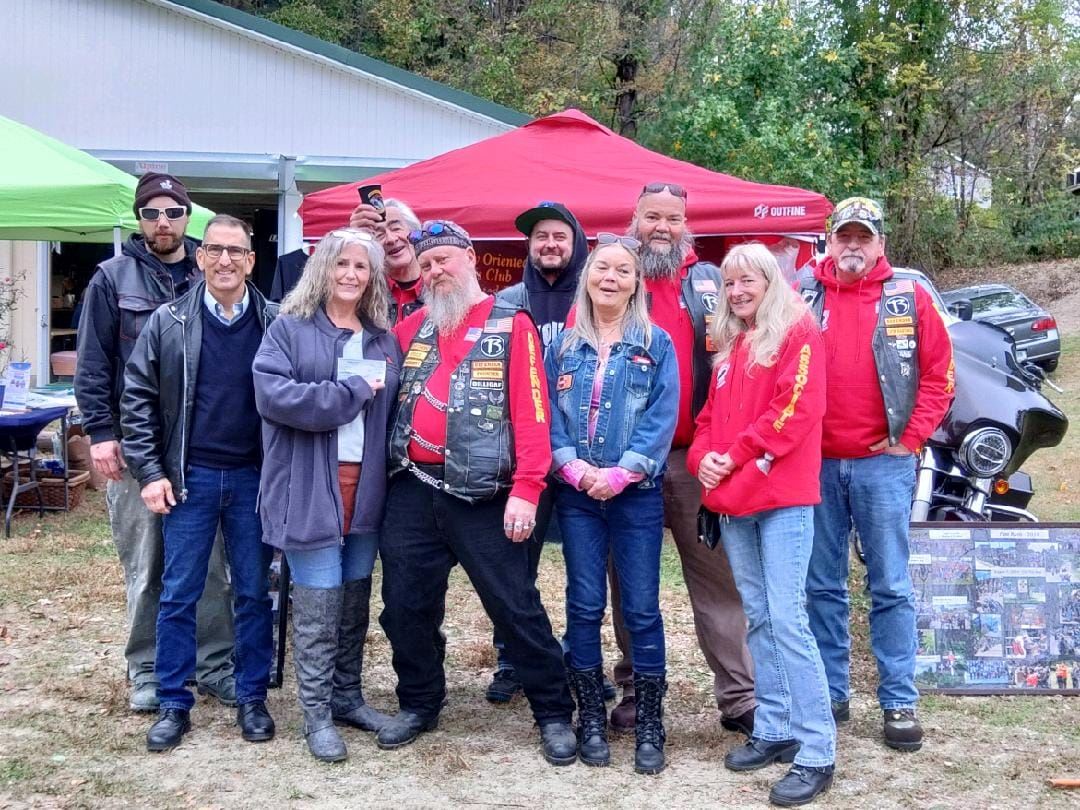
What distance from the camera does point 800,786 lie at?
12.0 feet

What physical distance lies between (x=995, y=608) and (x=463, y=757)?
2.29 m

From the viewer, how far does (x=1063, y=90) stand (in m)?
23.4

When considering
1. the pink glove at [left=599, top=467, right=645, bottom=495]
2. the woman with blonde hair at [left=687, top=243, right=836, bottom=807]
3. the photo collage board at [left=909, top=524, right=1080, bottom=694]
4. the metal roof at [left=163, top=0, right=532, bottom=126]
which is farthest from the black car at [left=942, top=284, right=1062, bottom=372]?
the pink glove at [left=599, top=467, right=645, bottom=495]

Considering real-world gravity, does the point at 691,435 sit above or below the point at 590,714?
above

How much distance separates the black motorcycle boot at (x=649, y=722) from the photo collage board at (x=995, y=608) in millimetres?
1339

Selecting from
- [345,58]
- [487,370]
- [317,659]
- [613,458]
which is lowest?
[317,659]

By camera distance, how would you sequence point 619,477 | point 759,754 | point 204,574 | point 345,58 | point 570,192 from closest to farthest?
point 619,477, point 759,754, point 204,574, point 570,192, point 345,58

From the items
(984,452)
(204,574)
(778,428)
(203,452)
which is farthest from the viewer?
(984,452)

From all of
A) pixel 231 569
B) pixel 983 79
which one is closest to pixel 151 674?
pixel 231 569

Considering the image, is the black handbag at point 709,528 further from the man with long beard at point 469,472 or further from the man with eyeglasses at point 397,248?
the man with eyeglasses at point 397,248

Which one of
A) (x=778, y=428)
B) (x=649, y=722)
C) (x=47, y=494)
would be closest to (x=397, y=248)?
(x=778, y=428)

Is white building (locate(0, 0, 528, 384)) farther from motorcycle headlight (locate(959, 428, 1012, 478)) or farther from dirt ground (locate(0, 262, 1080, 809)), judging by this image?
dirt ground (locate(0, 262, 1080, 809))

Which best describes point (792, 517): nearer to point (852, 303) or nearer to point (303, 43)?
point (852, 303)

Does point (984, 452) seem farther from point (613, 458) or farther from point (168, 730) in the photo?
point (168, 730)
